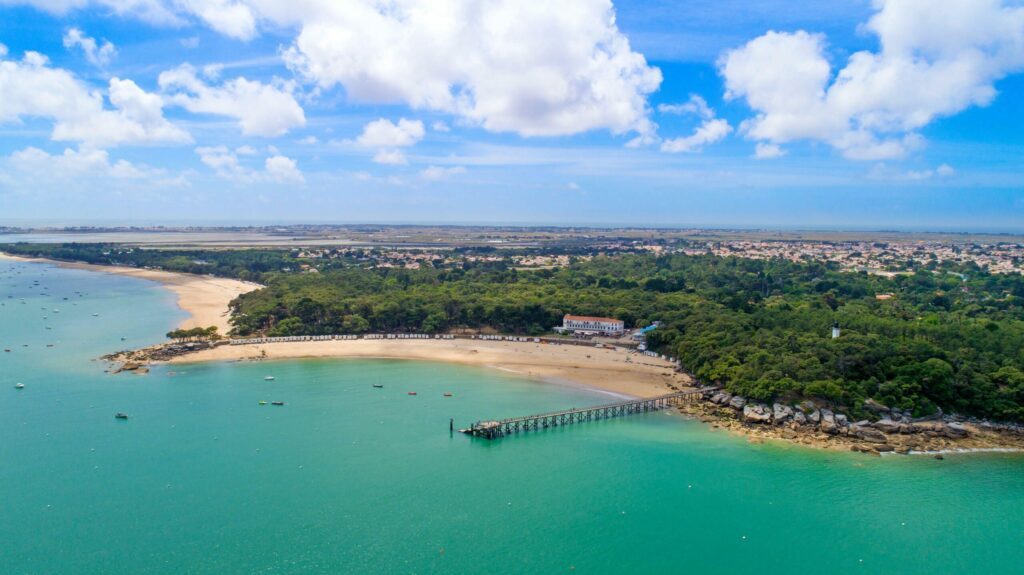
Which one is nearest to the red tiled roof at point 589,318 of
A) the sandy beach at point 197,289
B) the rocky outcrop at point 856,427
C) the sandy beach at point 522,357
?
the sandy beach at point 522,357

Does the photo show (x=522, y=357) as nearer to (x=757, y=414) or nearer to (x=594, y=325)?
(x=594, y=325)

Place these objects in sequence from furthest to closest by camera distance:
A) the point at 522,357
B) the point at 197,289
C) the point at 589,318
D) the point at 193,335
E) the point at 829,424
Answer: the point at 197,289
the point at 589,318
the point at 193,335
the point at 522,357
the point at 829,424

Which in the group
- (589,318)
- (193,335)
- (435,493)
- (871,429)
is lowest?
(435,493)

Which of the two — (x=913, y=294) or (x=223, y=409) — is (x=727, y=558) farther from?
(x=913, y=294)

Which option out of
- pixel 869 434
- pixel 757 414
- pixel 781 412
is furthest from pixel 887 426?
pixel 757 414

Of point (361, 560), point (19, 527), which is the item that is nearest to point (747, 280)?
point (361, 560)

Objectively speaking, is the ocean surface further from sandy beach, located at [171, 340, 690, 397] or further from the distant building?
the distant building

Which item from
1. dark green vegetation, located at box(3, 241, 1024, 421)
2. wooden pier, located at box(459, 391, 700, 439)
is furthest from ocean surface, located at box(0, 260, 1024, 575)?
dark green vegetation, located at box(3, 241, 1024, 421)
